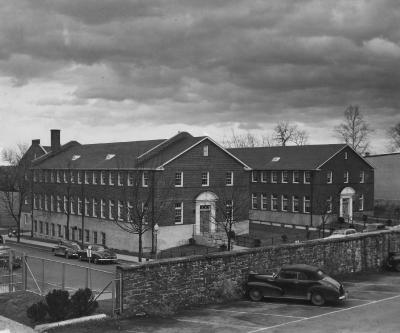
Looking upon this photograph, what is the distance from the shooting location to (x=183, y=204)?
5525 centimetres

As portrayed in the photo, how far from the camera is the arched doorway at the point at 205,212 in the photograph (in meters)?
56.2

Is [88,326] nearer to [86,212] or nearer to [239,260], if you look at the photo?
[239,260]

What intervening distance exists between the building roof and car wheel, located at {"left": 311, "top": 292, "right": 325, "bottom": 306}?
143 ft

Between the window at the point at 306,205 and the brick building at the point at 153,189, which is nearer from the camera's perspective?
the brick building at the point at 153,189

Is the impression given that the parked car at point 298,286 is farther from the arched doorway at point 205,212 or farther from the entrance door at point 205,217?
the entrance door at point 205,217

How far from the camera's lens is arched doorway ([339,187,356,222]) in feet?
219

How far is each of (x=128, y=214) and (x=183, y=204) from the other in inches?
238

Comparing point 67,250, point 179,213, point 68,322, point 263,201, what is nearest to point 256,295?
point 68,322

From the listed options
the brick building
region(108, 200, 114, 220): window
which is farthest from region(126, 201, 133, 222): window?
region(108, 200, 114, 220): window

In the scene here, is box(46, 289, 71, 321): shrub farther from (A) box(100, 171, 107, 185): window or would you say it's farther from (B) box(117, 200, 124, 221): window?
(A) box(100, 171, 107, 185): window

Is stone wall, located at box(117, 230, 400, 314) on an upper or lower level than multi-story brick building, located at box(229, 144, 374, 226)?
lower

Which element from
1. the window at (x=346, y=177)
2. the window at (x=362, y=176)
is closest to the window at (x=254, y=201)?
the window at (x=346, y=177)

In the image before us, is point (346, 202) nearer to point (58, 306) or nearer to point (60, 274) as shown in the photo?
point (60, 274)

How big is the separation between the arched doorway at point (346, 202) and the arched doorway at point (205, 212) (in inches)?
718
